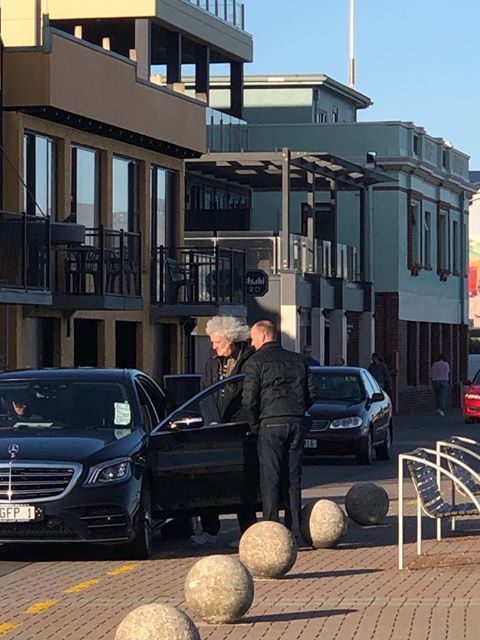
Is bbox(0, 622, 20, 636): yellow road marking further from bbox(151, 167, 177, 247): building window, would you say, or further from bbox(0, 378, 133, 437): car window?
bbox(151, 167, 177, 247): building window

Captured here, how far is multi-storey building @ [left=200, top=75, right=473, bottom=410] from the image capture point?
171ft

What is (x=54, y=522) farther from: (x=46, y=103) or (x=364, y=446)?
(x=46, y=103)

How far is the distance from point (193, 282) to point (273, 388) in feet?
75.3

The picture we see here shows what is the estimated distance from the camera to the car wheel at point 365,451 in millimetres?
27094

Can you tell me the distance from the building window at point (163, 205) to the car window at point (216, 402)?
871 inches

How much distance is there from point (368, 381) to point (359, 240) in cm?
Answer: 2295

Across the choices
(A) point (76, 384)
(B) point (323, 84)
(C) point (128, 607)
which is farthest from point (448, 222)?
(C) point (128, 607)

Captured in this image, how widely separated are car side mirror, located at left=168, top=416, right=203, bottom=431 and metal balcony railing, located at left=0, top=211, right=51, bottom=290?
43.6 feet

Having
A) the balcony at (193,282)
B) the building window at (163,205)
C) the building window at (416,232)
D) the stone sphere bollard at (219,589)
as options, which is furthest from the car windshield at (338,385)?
the building window at (416,232)

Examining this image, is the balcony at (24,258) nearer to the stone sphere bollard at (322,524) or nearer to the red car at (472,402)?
the stone sphere bollard at (322,524)

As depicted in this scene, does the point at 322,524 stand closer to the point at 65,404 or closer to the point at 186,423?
the point at 186,423

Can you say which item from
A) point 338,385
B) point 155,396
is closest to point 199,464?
point 155,396

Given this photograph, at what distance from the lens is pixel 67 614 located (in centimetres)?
1122

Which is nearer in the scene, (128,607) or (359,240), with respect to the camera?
(128,607)
